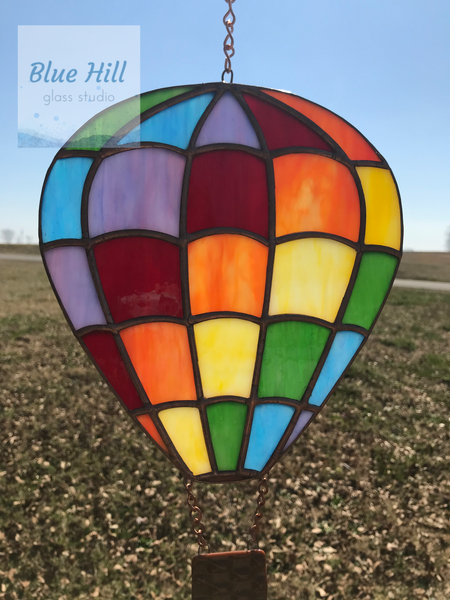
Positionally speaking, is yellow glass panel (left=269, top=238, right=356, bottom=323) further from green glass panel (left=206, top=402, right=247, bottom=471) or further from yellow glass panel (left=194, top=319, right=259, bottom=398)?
green glass panel (left=206, top=402, right=247, bottom=471)

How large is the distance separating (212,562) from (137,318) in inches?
37.6

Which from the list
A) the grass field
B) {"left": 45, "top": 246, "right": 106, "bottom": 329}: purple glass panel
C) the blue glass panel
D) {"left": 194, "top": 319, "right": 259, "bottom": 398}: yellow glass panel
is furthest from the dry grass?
{"left": 45, "top": 246, "right": 106, "bottom": 329}: purple glass panel

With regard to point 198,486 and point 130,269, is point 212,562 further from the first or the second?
point 198,486

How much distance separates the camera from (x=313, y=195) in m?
1.39

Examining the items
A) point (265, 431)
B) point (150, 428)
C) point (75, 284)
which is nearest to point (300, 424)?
point (265, 431)

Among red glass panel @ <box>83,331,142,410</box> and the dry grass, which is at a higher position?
the dry grass

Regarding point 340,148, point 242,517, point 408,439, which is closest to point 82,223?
point 340,148

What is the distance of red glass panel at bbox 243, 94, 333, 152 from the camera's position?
1348 millimetres

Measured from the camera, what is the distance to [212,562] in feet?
5.32

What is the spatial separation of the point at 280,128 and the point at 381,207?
421 mm

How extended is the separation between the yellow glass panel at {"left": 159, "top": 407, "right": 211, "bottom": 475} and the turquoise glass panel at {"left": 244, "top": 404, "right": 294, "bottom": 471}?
6.4 inches

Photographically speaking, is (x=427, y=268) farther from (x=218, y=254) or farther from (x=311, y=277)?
(x=218, y=254)

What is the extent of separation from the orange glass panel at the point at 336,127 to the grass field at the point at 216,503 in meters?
3.56

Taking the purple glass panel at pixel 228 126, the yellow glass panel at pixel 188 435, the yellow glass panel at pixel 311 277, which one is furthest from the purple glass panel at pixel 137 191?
the yellow glass panel at pixel 188 435
